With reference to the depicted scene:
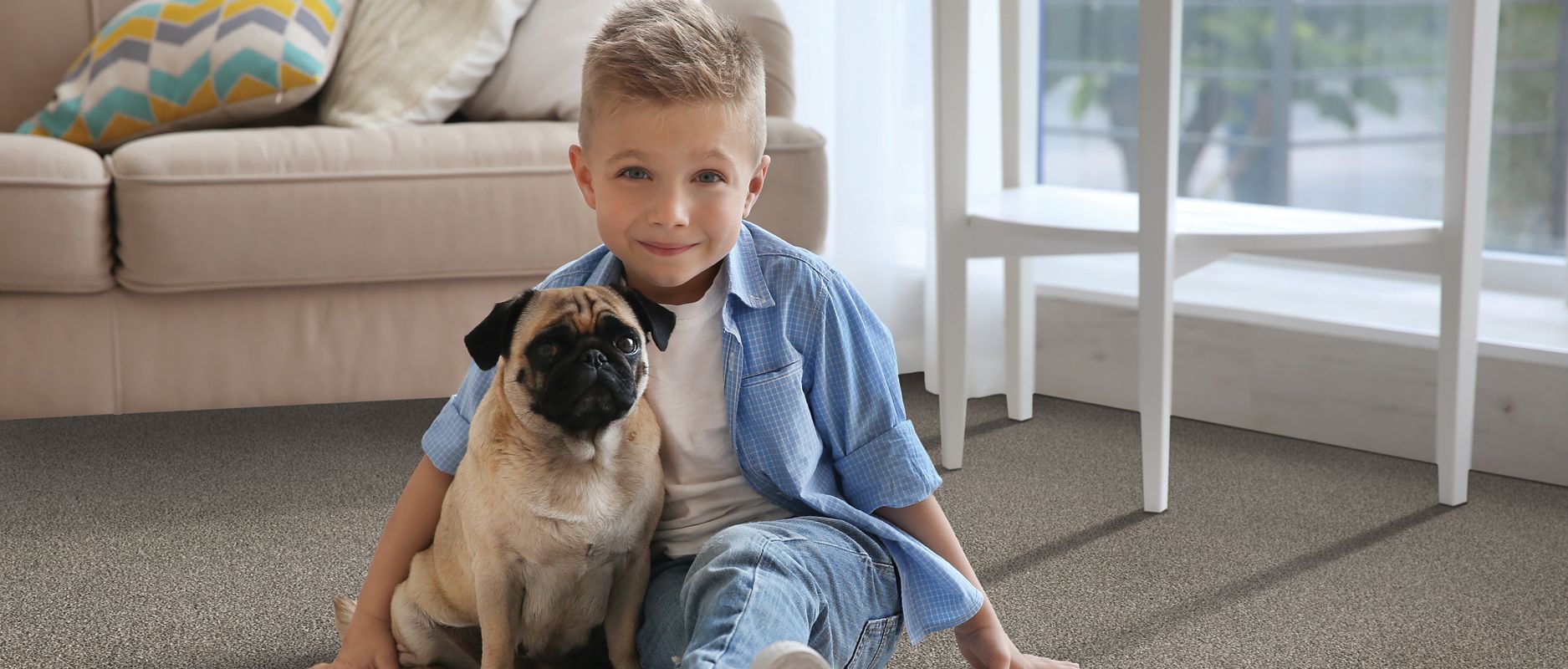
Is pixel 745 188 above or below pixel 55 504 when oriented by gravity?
above

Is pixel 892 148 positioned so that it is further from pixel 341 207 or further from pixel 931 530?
pixel 931 530

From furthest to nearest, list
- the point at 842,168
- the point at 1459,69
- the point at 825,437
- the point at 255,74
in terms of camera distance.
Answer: the point at 842,168 < the point at 255,74 < the point at 1459,69 < the point at 825,437

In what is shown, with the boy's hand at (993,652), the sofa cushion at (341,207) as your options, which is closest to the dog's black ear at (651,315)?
the boy's hand at (993,652)

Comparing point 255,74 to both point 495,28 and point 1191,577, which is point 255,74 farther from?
point 1191,577

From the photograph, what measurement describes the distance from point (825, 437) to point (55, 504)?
4.02ft

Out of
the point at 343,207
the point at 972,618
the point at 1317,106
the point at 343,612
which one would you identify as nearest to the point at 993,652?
the point at 972,618

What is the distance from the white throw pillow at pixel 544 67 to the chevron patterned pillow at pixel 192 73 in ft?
0.95

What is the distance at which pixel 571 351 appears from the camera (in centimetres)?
99

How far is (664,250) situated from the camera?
1059 millimetres

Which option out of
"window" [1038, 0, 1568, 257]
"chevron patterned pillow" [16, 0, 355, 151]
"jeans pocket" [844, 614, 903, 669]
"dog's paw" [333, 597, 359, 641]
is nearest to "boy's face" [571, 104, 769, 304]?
"jeans pocket" [844, 614, 903, 669]

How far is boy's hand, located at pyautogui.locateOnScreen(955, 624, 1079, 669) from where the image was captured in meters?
1.14

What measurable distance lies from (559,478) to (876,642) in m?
0.31

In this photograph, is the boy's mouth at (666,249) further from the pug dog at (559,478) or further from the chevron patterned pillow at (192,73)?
the chevron patterned pillow at (192,73)

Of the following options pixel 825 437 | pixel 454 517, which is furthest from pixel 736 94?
pixel 454 517
